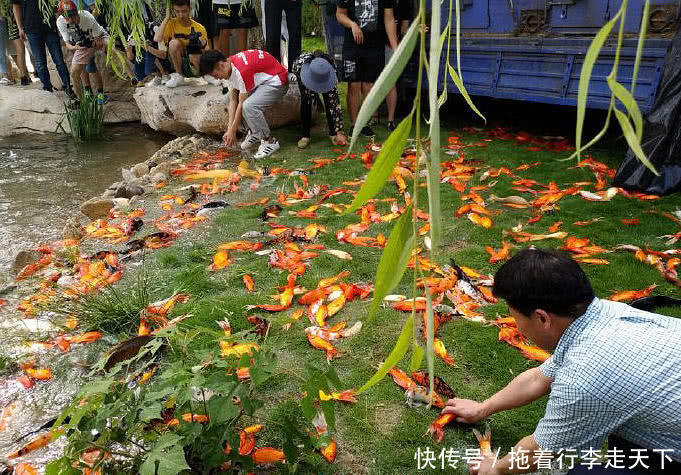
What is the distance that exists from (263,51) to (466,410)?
19.3 ft

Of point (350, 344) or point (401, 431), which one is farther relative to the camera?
point (350, 344)

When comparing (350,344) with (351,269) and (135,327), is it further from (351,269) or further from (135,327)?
(135,327)

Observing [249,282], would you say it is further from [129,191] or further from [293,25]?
[293,25]

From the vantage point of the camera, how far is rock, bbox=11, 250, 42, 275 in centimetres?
442

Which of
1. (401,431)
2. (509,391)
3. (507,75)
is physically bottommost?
(401,431)

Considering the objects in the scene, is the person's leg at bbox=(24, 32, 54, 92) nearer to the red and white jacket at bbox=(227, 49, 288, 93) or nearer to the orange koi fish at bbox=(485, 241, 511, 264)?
the red and white jacket at bbox=(227, 49, 288, 93)

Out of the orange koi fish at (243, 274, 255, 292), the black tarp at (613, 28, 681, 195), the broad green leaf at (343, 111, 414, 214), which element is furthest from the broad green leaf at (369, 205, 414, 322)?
the black tarp at (613, 28, 681, 195)

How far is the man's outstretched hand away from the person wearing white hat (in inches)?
201

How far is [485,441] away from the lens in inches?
90.1

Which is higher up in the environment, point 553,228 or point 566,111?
point 566,111

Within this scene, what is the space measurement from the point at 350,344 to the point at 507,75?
4.75 meters

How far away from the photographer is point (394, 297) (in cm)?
337

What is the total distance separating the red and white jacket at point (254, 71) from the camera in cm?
677

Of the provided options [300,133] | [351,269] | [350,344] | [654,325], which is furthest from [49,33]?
[654,325]
